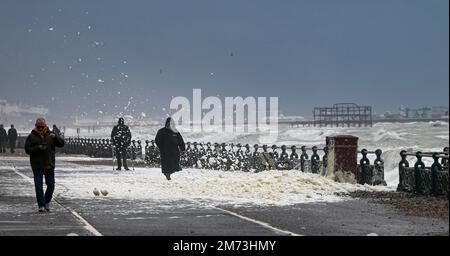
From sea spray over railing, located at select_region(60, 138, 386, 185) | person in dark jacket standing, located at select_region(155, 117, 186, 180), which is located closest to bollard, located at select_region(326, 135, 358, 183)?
sea spray over railing, located at select_region(60, 138, 386, 185)

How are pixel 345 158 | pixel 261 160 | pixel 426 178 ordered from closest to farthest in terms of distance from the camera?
pixel 426 178
pixel 345 158
pixel 261 160

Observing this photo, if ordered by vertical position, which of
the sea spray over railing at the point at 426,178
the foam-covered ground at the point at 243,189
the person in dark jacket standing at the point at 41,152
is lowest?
the foam-covered ground at the point at 243,189

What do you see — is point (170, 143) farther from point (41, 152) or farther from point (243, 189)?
point (41, 152)

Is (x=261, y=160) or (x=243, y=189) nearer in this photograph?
(x=243, y=189)

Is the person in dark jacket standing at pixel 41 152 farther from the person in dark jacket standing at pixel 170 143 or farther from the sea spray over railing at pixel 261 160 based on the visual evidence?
the person in dark jacket standing at pixel 170 143

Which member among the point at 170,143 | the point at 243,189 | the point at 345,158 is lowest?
the point at 243,189

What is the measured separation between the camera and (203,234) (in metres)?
12.3

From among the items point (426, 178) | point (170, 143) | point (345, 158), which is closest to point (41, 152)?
point (426, 178)

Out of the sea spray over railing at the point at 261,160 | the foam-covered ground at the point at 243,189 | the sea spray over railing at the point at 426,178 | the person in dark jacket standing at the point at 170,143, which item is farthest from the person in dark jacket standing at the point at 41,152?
the person in dark jacket standing at the point at 170,143

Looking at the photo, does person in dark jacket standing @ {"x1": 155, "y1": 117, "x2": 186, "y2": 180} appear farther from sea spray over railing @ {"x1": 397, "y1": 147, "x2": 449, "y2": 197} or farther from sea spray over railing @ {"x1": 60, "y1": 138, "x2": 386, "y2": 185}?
sea spray over railing @ {"x1": 397, "y1": 147, "x2": 449, "y2": 197}
